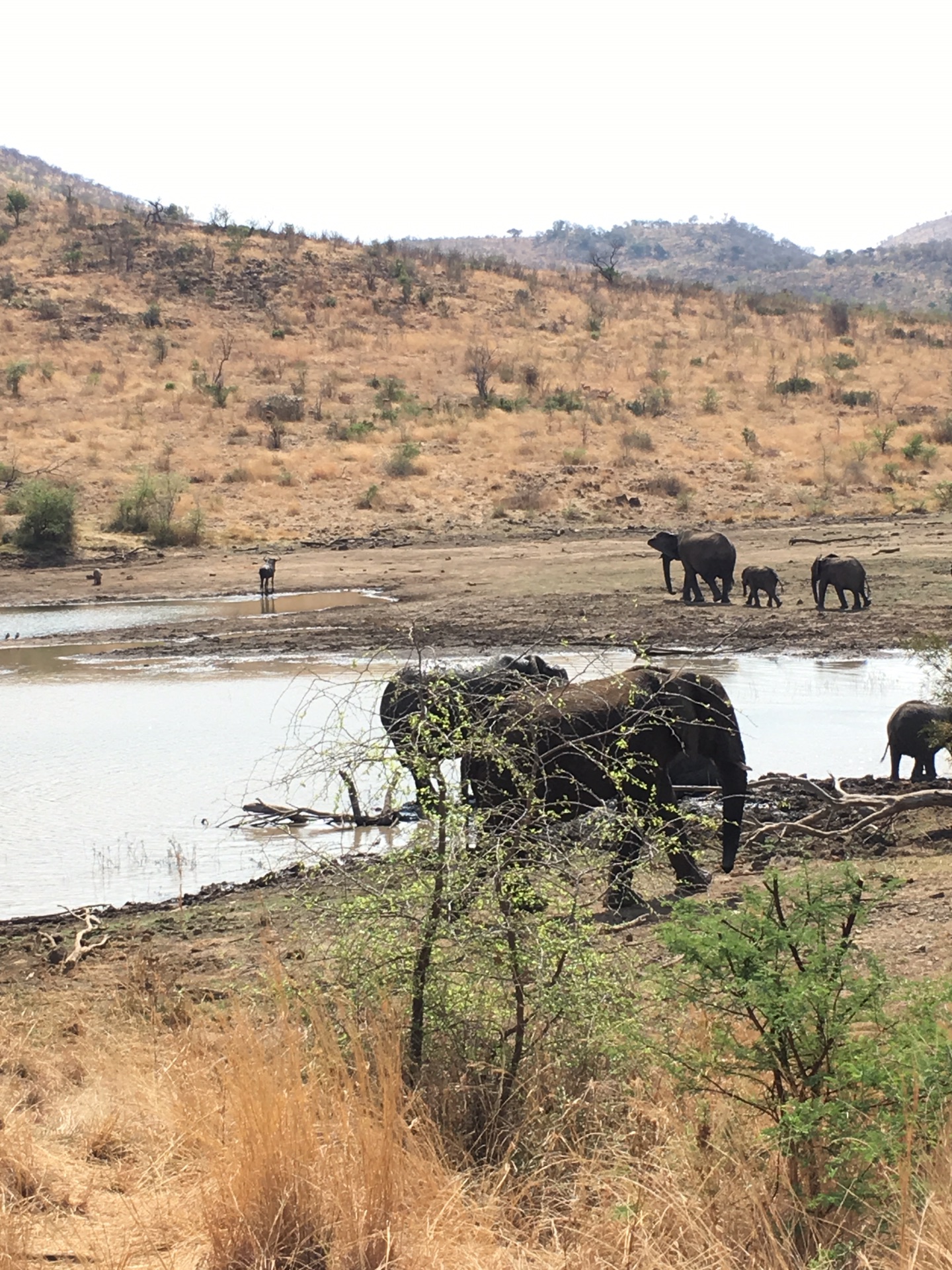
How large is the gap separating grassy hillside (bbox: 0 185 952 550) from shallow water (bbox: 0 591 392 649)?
17.2ft

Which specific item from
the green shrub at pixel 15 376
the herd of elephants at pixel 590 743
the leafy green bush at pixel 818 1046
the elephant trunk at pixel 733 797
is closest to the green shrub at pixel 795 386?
the green shrub at pixel 15 376

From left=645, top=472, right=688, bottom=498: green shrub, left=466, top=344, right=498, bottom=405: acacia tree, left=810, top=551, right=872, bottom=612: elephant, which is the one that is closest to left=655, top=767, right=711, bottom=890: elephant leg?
left=810, top=551, right=872, bottom=612: elephant

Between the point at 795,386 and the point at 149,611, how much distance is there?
26496 millimetres

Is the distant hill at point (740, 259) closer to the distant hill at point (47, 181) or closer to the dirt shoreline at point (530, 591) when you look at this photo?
the distant hill at point (47, 181)

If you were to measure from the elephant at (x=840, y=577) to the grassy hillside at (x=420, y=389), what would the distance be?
10425 mm

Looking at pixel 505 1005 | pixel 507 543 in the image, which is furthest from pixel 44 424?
pixel 505 1005

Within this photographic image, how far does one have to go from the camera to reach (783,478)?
33.9m

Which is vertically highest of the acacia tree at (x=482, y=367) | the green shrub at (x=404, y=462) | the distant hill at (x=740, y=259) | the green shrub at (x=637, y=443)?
the distant hill at (x=740, y=259)

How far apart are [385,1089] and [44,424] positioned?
1379 inches

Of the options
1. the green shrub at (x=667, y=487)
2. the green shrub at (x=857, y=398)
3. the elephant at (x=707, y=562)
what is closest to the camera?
the elephant at (x=707, y=562)

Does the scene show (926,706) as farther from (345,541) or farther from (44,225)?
(44,225)

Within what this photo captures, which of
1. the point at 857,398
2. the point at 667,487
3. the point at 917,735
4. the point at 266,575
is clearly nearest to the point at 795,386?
the point at 857,398

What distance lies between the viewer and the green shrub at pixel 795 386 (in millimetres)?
42938

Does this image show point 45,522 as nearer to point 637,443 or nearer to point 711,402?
point 637,443
